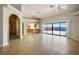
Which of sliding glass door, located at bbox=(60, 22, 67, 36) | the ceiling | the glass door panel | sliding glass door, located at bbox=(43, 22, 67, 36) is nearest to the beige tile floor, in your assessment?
the ceiling

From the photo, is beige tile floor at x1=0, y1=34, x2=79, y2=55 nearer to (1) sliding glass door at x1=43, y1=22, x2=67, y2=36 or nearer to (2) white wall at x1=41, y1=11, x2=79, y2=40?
(2) white wall at x1=41, y1=11, x2=79, y2=40

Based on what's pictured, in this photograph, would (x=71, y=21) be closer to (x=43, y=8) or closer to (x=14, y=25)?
(x=43, y=8)

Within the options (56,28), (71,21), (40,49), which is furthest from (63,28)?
(40,49)

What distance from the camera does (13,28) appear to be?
1298 cm

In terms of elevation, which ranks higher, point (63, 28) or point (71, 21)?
point (71, 21)

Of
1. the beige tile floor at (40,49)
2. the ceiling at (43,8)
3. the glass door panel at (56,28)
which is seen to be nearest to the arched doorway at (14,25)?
the ceiling at (43,8)

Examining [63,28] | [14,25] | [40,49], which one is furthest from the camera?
[63,28]

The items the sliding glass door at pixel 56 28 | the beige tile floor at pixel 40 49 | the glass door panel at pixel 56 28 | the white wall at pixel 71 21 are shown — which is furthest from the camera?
the glass door panel at pixel 56 28

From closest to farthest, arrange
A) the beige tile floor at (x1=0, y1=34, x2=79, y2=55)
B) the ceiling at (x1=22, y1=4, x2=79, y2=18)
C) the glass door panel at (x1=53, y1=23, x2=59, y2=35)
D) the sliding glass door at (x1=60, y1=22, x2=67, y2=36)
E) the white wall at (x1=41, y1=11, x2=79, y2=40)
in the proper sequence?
1. the beige tile floor at (x1=0, y1=34, x2=79, y2=55)
2. the ceiling at (x1=22, y1=4, x2=79, y2=18)
3. the white wall at (x1=41, y1=11, x2=79, y2=40)
4. the sliding glass door at (x1=60, y1=22, x2=67, y2=36)
5. the glass door panel at (x1=53, y1=23, x2=59, y2=35)

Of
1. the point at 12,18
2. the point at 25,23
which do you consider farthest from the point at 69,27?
the point at 25,23

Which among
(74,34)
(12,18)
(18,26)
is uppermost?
(12,18)

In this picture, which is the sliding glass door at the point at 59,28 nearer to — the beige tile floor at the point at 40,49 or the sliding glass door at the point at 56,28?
the sliding glass door at the point at 56,28
